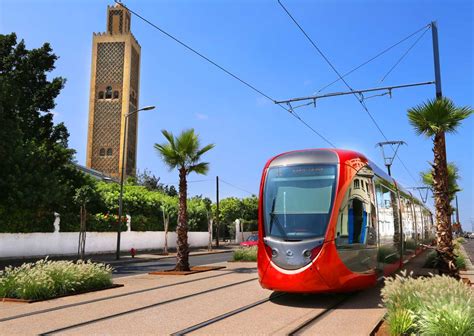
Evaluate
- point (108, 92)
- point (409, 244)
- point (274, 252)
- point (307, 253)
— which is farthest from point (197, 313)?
point (108, 92)

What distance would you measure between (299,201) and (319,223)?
26.6 inches

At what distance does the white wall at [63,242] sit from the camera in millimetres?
26703

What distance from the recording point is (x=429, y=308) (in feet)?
20.2

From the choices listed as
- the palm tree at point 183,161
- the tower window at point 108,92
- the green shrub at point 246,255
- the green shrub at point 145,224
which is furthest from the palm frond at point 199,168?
the tower window at point 108,92

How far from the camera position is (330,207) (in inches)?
372

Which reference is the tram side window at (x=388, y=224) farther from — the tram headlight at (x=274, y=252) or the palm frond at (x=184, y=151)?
the palm frond at (x=184, y=151)

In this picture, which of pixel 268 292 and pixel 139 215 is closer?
pixel 268 292

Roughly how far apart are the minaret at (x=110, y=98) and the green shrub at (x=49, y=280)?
85.6 meters

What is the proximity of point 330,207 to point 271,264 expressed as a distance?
1.68m

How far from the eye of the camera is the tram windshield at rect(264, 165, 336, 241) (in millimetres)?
9406

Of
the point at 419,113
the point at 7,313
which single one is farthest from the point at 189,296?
the point at 419,113

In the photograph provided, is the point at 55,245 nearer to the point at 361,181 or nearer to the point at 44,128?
the point at 44,128

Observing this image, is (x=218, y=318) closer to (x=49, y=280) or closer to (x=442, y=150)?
(x=49, y=280)

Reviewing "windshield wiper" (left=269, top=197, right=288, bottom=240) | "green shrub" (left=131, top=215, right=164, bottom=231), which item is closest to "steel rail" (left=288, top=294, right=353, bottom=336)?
"windshield wiper" (left=269, top=197, right=288, bottom=240)
